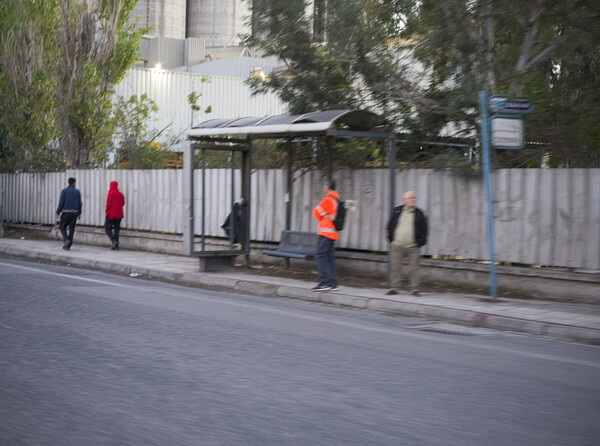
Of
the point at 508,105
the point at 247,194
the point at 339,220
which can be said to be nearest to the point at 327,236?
the point at 339,220

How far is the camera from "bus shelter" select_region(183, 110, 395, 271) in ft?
42.1

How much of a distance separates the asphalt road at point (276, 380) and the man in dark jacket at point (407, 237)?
1.88 metres

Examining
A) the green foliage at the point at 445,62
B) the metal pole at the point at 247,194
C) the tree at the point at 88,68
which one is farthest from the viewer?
the tree at the point at 88,68

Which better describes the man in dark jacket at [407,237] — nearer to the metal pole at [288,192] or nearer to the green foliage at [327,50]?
the green foliage at [327,50]

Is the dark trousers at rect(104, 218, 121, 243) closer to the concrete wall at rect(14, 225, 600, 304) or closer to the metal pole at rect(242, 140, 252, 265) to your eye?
the concrete wall at rect(14, 225, 600, 304)

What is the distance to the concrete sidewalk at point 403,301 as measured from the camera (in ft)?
29.6

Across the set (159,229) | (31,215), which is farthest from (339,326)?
(31,215)

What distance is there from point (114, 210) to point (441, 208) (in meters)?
9.77

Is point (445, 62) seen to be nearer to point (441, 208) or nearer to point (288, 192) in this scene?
point (441, 208)

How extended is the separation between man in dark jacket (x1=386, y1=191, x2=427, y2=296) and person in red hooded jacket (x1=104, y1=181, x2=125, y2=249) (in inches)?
384

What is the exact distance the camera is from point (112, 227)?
64.8ft

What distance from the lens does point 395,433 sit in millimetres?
4719

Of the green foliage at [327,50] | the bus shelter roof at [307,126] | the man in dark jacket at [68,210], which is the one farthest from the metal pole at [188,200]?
the man in dark jacket at [68,210]

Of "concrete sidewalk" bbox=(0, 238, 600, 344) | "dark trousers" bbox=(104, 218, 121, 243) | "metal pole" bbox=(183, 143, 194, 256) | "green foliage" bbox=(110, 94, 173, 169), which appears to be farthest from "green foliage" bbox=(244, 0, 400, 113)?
"green foliage" bbox=(110, 94, 173, 169)
